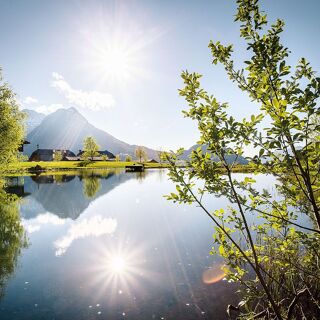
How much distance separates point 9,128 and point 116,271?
26.0 meters

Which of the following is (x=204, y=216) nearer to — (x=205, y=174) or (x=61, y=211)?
(x=61, y=211)

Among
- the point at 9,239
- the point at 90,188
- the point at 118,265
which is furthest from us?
the point at 90,188

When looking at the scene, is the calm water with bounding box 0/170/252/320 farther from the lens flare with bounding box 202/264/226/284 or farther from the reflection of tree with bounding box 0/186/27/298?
the reflection of tree with bounding box 0/186/27/298

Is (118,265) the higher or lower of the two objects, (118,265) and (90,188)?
the lower

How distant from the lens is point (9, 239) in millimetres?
19609

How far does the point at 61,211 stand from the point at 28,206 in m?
5.28

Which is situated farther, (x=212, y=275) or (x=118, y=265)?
(x=118, y=265)

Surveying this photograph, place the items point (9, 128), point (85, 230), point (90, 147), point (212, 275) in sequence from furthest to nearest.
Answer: point (90, 147), point (9, 128), point (85, 230), point (212, 275)

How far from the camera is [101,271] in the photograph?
14859mm

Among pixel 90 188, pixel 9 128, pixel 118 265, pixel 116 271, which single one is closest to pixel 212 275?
pixel 116 271

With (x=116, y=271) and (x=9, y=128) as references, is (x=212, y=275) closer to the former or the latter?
(x=116, y=271)

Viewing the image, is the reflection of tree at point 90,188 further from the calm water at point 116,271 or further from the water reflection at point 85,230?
the water reflection at point 85,230

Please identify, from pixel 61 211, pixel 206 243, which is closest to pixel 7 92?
pixel 61 211

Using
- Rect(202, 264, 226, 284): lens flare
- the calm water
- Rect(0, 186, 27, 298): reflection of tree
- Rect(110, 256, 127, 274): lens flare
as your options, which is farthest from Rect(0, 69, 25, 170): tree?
Rect(202, 264, 226, 284): lens flare
